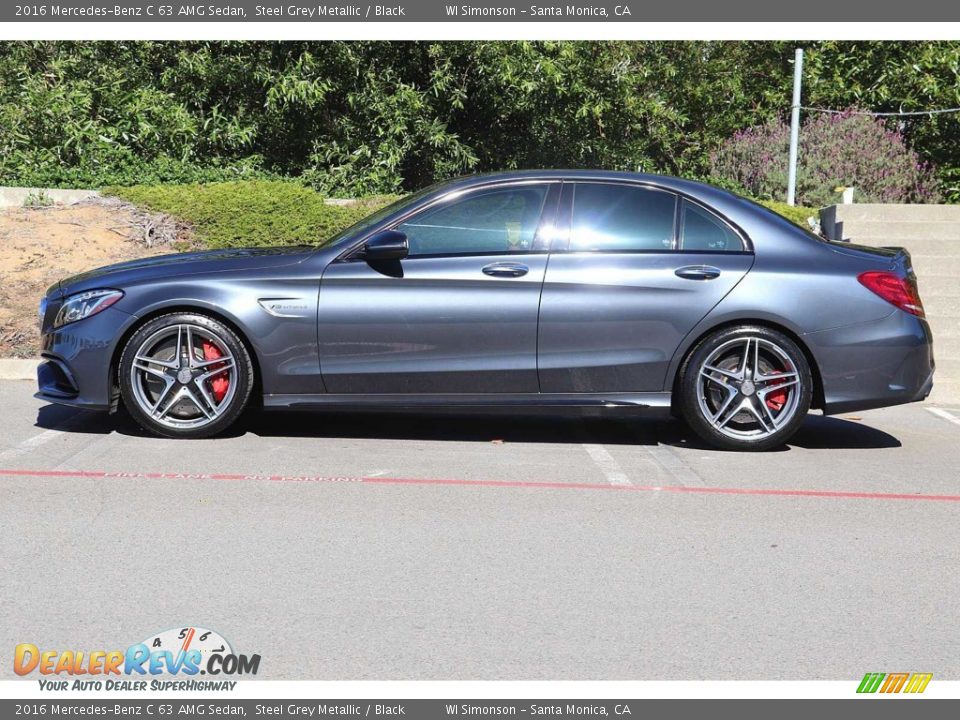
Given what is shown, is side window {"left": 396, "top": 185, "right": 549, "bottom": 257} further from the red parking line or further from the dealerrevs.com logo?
the dealerrevs.com logo

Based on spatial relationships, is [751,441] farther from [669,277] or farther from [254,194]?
[254,194]

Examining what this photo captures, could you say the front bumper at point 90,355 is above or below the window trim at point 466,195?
below

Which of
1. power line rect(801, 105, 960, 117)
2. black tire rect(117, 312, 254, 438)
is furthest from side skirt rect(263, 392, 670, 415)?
power line rect(801, 105, 960, 117)

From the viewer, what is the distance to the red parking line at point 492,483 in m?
6.30

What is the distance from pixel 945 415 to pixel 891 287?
2.22 metres

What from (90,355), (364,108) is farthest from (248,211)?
(90,355)

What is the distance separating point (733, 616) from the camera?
14.6 ft

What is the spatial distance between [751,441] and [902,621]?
2.82 meters

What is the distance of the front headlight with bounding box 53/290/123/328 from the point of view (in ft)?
23.3

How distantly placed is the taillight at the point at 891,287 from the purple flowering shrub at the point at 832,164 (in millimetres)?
9142

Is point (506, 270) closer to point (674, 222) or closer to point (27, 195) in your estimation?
point (674, 222)

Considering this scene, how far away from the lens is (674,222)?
7.25 metres

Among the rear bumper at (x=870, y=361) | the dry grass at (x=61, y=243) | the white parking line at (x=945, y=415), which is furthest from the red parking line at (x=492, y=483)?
the dry grass at (x=61, y=243)

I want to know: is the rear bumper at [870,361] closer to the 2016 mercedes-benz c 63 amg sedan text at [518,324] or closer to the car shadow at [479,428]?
the 2016 mercedes-benz c 63 amg sedan text at [518,324]
